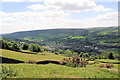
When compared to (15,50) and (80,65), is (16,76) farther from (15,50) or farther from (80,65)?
(80,65)

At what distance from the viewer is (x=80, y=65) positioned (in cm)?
1911

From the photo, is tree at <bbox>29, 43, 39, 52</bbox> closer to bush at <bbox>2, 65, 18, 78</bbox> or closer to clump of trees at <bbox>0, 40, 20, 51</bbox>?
clump of trees at <bbox>0, 40, 20, 51</bbox>

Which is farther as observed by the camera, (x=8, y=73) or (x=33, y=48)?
(x=33, y=48)

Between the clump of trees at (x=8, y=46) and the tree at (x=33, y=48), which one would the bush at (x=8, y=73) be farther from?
the tree at (x=33, y=48)

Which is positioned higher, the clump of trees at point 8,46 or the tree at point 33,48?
the clump of trees at point 8,46

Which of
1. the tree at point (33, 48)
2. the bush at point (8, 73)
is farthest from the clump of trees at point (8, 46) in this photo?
the bush at point (8, 73)

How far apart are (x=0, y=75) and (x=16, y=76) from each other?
5.86 feet

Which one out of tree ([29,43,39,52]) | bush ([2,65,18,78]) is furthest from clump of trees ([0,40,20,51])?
bush ([2,65,18,78])

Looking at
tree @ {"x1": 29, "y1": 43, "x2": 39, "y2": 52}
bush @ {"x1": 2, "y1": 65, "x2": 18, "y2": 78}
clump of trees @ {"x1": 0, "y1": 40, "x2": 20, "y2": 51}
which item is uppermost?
clump of trees @ {"x1": 0, "y1": 40, "x2": 20, "y2": 51}

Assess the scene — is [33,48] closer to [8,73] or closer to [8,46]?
[8,46]

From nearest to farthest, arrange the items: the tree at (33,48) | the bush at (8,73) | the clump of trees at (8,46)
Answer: the bush at (8,73) → the clump of trees at (8,46) → the tree at (33,48)

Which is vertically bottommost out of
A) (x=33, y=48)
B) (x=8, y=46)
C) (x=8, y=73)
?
(x=8, y=73)

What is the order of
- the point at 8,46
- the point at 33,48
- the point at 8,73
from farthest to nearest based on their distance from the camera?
the point at 33,48 → the point at 8,46 → the point at 8,73

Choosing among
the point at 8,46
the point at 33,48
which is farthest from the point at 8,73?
the point at 33,48
